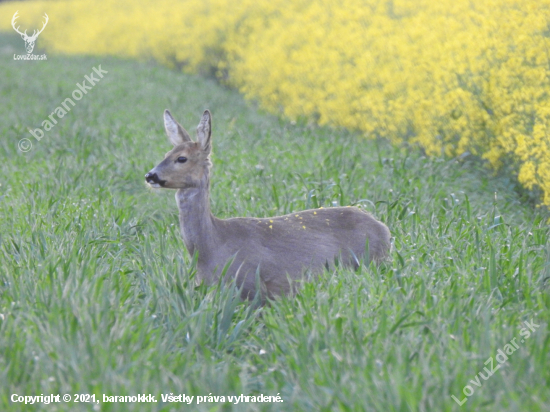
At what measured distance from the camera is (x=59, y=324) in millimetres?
3041

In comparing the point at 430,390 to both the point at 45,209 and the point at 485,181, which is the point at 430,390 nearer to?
the point at 45,209

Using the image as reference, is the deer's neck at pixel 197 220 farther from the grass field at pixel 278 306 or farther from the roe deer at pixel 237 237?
the grass field at pixel 278 306

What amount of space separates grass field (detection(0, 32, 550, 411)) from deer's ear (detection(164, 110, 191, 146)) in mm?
631

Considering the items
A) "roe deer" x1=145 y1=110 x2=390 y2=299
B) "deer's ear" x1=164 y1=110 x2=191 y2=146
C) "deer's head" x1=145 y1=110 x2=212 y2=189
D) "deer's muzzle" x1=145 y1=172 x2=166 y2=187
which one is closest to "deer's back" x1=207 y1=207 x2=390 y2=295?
"roe deer" x1=145 y1=110 x2=390 y2=299

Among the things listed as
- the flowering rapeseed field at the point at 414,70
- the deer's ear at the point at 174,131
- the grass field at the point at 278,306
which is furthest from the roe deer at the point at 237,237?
the flowering rapeseed field at the point at 414,70

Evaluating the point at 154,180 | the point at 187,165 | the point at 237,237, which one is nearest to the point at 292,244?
the point at 237,237

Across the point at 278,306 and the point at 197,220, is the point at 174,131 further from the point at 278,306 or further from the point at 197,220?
the point at 278,306

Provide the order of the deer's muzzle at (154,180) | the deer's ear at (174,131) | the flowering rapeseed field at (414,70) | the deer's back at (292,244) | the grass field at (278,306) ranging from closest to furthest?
the grass field at (278,306), the deer's muzzle at (154,180), the deer's back at (292,244), the deer's ear at (174,131), the flowering rapeseed field at (414,70)

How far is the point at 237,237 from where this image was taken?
3.99 metres

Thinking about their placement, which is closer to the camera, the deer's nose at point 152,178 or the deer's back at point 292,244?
the deer's nose at point 152,178

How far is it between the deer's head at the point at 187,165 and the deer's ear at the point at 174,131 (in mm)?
31

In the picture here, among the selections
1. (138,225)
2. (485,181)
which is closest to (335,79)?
(485,181)

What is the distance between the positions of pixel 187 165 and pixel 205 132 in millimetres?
209

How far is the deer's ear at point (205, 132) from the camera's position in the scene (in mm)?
3925
